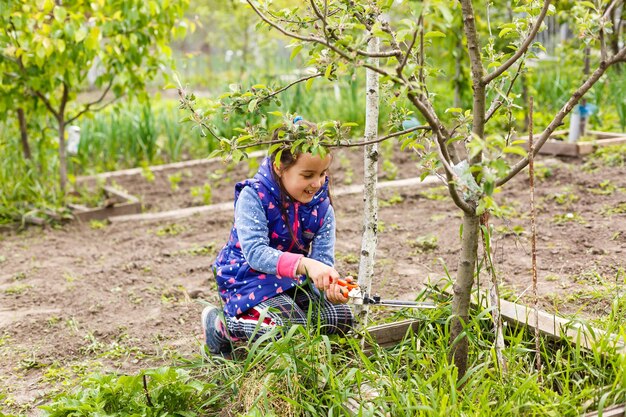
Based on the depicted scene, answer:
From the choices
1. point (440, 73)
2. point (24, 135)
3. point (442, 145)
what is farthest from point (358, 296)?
point (24, 135)

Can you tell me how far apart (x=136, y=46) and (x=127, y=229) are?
139cm

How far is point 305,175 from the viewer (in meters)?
2.62

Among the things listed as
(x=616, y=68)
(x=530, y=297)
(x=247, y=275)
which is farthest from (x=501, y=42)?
(x=247, y=275)

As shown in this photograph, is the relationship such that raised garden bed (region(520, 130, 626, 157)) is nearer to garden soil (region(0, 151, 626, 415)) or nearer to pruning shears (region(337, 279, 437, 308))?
garden soil (region(0, 151, 626, 415))

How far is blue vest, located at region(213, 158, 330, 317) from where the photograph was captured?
9.04 ft

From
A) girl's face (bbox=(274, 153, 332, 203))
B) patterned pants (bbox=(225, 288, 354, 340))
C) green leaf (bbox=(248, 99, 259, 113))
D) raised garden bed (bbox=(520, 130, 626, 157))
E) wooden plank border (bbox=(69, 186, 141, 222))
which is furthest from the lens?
raised garden bed (bbox=(520, 130, 626, 157))

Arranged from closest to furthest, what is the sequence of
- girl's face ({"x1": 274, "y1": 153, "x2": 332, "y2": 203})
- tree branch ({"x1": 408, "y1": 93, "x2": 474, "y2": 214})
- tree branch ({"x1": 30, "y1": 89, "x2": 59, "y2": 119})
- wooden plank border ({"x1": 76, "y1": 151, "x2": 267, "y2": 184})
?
tree branch ({"x1": 408, "y1": 93, "x2": 474, "y2": 214}), girl's face ({"x1": 274, "y1": 153, "x2": 332, "y2": 203}), tree branch ({"x1": 30, "y1": 89, "x2": 59, "y2": 119}), wooden plank border ({"x1": 76, "y1": 151, "x2": 267, "y2": 184})

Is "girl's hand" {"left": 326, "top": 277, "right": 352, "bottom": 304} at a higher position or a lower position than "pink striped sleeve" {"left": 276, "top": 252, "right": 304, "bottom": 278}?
lower

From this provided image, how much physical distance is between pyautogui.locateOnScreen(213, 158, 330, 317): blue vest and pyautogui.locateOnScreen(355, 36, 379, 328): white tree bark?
244 millimetres

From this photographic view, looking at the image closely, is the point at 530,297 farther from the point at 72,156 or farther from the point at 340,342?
the point at 72,156

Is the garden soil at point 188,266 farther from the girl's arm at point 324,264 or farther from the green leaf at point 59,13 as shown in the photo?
the green leaf at point 59,13

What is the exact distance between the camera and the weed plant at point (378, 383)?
6.97ft

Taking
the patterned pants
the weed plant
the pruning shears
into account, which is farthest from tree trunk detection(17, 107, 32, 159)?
the pruning shears

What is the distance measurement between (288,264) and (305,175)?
0.32m
